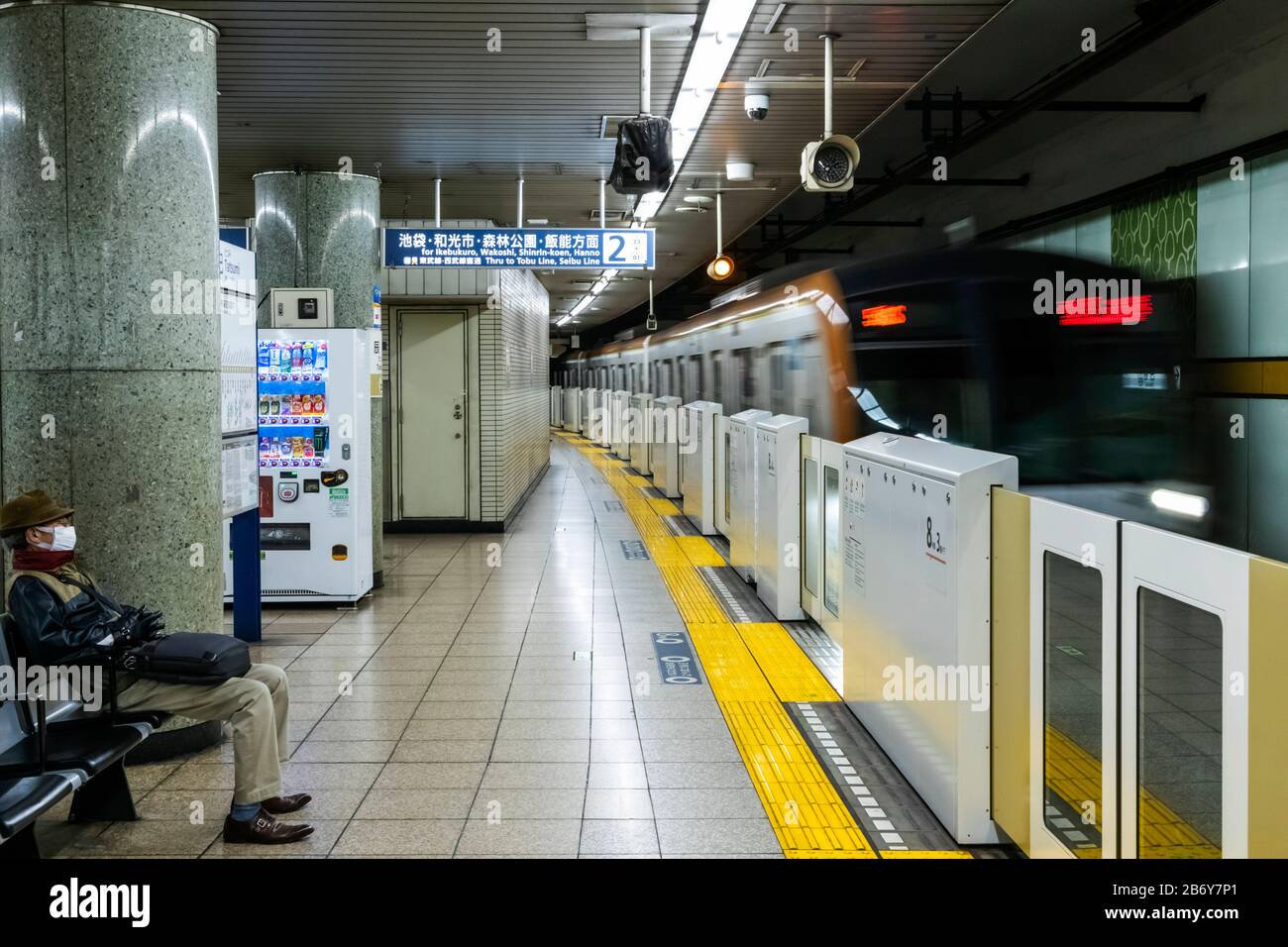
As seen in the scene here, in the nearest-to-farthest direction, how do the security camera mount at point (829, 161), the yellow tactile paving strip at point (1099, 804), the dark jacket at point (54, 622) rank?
the yellow tactile paving strip at point (1099, 804), the dark jacket at point (54, 622), the security camera mount at point (829, 161)

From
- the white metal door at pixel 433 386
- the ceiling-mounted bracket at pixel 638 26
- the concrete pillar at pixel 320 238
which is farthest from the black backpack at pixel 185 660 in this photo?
the white metal door at pixel 433 386

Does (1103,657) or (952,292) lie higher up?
(952,292)

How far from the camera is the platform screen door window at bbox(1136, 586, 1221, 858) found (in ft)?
8.91

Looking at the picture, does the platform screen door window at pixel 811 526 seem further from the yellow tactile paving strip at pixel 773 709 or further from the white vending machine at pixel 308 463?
the white vending machine at pixel 308 463

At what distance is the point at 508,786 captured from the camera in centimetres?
466

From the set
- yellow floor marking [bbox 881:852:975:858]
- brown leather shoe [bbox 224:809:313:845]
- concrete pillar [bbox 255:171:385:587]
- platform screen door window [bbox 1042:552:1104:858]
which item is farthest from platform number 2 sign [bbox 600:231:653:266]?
platform screen door window [bbox 1042:552:1104:858]

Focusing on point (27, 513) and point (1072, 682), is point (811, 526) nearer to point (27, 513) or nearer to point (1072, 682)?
point (1072, 682)

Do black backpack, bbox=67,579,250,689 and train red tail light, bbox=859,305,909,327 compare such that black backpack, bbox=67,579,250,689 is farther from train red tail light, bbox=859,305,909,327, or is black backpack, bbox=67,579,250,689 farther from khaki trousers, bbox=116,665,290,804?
train red tail light, bbox=859,305,909,327

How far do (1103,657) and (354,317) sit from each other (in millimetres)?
7384

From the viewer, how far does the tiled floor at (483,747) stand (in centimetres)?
413

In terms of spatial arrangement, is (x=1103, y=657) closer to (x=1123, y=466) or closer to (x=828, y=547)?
(x=828, y=547)

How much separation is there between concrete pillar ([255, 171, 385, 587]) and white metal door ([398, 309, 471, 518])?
347 cm
